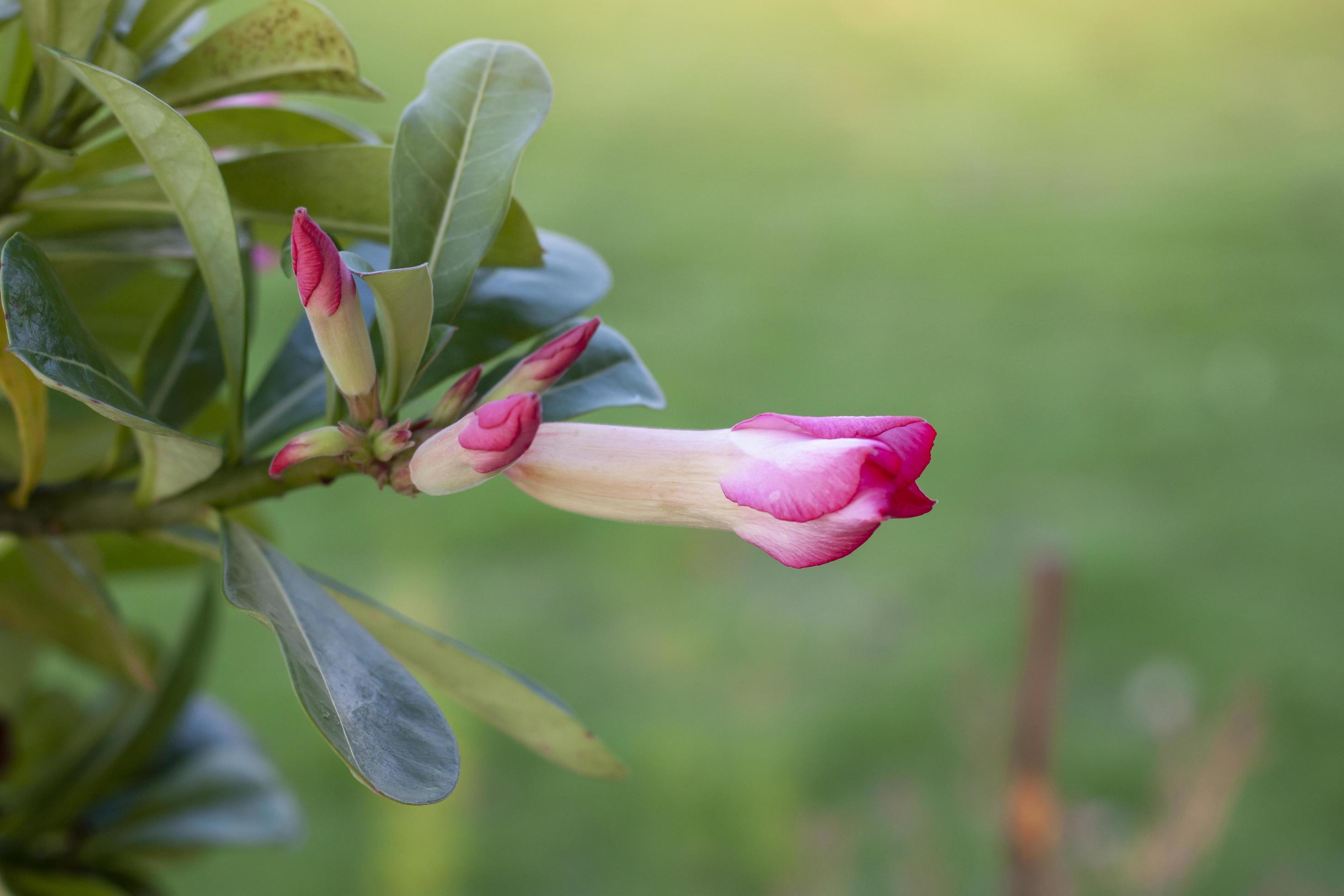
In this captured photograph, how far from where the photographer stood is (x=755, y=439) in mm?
338

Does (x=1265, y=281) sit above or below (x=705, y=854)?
above

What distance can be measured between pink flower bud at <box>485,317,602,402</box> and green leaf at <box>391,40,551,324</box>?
62 millimetres

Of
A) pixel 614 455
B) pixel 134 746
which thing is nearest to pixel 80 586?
pixel 134 746

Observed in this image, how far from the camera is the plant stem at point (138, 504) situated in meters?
0.41

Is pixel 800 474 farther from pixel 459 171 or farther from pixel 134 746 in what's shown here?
pixel 134 746

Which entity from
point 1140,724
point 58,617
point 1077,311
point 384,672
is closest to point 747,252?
point 1077,311

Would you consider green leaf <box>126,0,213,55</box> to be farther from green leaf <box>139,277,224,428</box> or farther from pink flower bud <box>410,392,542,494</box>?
pink flower bud <box>410,392,542,494</box>

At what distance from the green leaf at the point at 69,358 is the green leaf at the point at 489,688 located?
8cm

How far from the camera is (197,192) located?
38 cm

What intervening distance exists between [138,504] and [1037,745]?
90cm

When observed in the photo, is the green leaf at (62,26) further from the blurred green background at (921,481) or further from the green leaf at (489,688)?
the blurred green background at (921,481)

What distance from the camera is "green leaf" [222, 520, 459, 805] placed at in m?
0.32

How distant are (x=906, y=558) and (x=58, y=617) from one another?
1.84 m

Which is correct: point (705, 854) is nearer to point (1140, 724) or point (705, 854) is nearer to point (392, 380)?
point (1140, 724)
